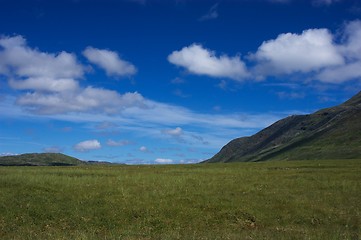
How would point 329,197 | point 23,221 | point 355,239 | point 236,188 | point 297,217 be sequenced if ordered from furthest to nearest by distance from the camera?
point 236,188 → point 329,197 → point 297,217 → point 23,221 → point 355,239

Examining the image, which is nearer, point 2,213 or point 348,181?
point 2,213

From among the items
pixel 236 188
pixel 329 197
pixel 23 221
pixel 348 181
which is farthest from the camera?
pixel 348 181

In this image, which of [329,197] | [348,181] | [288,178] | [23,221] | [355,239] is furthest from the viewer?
[288,178]

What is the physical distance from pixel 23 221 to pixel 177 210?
444 inches

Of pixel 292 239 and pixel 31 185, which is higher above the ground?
pixel 31 185

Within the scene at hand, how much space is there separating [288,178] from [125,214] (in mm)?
26969

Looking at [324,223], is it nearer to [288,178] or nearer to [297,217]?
[297,217]

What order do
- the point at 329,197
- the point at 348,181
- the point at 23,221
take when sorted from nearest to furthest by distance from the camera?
the point at 23,221
the point at 329,197
the point at 348,181

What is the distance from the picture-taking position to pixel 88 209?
103ft

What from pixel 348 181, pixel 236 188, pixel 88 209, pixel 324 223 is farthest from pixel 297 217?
pixel 348 181

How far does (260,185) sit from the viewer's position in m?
43.4

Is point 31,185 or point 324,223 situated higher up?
point 31,185

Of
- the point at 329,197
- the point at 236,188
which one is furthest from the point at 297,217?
the point at 236,188

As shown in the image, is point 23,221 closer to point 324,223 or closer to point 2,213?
point 2,213
